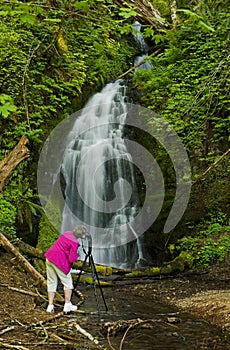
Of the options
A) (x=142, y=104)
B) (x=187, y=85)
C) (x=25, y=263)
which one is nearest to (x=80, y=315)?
(x=25, y=263)

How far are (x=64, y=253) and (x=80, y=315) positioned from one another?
0.91m

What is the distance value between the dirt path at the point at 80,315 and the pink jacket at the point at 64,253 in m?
0.67

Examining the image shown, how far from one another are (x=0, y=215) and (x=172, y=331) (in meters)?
5.39

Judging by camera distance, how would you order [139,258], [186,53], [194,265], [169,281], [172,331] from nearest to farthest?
[172,331]
[169,281]
[194,265]
[139,258]
[186,53]

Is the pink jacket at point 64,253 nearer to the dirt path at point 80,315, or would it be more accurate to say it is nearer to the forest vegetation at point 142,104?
the dirt path at point 80,315

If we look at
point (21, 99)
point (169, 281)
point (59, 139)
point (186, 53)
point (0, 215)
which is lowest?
point (169, 281)

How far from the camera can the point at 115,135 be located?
13.4 m

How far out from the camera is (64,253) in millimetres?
5793

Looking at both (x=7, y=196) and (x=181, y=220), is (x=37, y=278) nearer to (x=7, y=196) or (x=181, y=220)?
(x=7, y=196)

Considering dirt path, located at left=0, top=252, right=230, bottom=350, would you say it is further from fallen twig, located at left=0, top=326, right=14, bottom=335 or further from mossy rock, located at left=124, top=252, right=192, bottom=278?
mossy rock, located at left=124, top=252, right=192, bottom=278

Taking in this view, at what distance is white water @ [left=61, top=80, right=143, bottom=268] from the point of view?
444 inches

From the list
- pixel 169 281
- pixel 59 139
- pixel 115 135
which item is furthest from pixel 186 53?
pixel 169 281

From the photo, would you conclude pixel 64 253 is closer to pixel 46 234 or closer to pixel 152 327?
pixel 152 327

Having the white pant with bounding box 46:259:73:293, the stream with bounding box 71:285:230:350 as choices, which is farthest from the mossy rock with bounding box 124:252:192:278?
the white pant with bounding box 46:259:73:293
